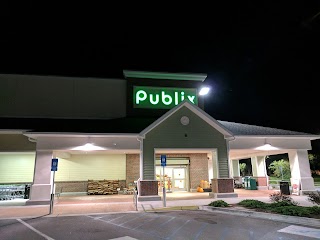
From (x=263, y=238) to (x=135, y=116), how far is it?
16.6m

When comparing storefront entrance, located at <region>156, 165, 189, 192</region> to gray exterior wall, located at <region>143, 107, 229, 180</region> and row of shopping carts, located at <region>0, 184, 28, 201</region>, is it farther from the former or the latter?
row of shopping carts, located at <region>0, 184, 28, 201</region>

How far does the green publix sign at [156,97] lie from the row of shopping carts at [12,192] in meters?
11.4

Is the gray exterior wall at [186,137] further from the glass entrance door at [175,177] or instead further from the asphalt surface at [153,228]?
the asphalt surface at [153,228]

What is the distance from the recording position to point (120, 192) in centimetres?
2197

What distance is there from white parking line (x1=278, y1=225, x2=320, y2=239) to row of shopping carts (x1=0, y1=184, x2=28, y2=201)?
18.2 metres

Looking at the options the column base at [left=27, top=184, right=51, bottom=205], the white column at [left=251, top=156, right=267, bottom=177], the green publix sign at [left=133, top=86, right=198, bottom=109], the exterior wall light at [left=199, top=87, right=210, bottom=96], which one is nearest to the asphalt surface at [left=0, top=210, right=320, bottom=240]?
the column base at [left=27, top=184, right=51, bottom=205]

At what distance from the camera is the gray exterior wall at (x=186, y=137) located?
56.2 feet

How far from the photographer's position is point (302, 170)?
19.1m

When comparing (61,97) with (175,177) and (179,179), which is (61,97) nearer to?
(175,177)

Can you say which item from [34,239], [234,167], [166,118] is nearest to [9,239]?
[34,239]

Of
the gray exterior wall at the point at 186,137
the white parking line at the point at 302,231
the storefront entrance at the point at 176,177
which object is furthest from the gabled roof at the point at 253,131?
the white parking line at the point at 302,231

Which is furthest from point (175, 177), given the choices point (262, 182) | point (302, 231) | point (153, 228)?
point (302, 231)

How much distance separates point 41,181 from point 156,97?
12102 millimetres

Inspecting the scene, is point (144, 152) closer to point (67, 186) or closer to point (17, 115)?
point (67, 186)
